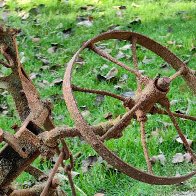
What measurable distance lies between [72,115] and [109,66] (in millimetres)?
2833

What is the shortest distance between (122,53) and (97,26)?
83cm

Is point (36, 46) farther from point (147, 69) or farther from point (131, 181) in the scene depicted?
point (131, 181)

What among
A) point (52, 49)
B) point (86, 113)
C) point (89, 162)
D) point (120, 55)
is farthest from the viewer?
point (52, 49)

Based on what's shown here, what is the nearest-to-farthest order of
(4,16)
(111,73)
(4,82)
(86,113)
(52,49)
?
(4,82) → (86,113) → (111,73) → (52,49) → (4,16)

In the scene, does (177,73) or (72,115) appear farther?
(177,73)

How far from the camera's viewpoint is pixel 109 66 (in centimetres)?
460

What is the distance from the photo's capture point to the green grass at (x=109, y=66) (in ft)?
10.5

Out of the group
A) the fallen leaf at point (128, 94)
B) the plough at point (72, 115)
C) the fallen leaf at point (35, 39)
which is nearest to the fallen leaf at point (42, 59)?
the fallen leaf at point (35, 39)

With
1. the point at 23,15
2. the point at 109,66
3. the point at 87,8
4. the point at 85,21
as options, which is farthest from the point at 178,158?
the point at 23,15

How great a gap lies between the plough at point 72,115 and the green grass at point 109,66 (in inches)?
28.9

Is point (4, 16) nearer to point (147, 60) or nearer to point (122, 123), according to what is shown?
point (147, 60)

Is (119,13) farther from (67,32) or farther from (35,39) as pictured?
(35,39)

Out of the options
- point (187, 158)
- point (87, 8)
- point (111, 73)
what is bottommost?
point (87, 8)

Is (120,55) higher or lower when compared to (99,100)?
lower
